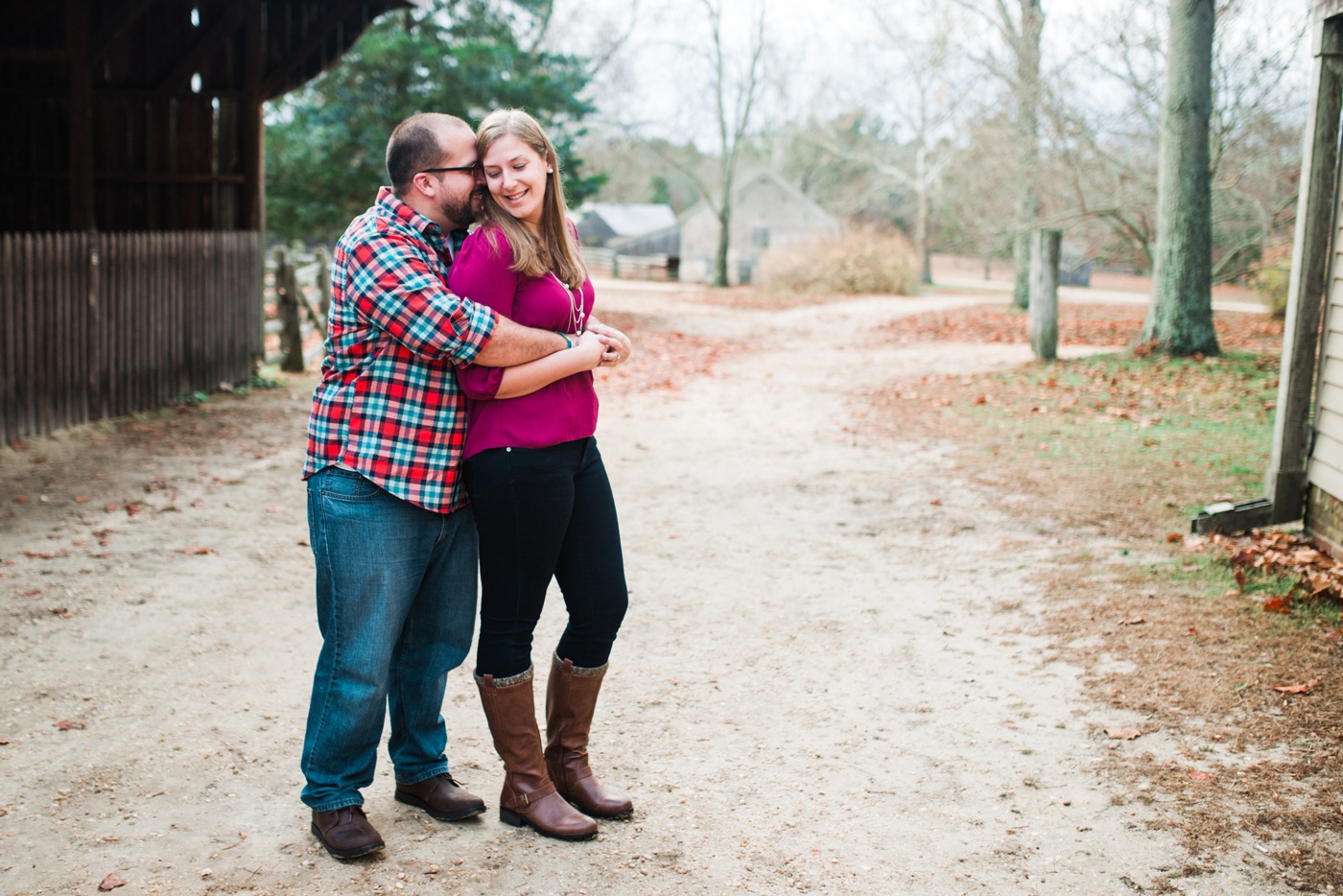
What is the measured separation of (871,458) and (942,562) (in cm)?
283

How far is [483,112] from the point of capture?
65.4 ft

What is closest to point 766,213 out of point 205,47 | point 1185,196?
point 1185,196

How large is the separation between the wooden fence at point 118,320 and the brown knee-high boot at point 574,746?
23.5 ft

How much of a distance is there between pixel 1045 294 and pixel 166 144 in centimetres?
1081

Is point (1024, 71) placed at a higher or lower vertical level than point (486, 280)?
higher

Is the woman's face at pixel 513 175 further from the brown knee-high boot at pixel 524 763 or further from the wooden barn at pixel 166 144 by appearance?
the wooden barn at pixel 166 144

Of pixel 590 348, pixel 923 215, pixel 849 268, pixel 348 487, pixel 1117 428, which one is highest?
pixel 923 215

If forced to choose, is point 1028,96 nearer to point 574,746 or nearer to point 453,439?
point 574,746

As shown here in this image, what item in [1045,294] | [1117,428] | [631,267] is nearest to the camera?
[1117,428]

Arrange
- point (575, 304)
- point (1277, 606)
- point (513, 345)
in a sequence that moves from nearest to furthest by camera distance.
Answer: point (513, 345)
point (575, 304)
point (1277, 606)

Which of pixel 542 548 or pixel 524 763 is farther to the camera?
pixel 524 763

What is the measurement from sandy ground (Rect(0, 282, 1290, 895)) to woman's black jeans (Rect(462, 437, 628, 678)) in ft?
1.89

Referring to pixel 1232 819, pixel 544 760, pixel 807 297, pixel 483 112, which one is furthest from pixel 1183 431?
pixel 807 297

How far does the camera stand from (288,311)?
1345 centimetres
